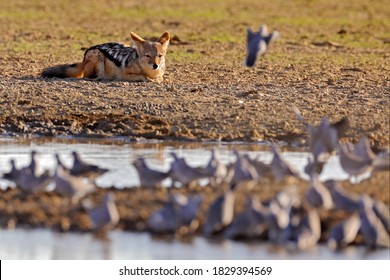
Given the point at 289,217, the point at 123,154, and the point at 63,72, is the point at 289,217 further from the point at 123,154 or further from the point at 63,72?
the point at 63,72

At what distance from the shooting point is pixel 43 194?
9.24 m

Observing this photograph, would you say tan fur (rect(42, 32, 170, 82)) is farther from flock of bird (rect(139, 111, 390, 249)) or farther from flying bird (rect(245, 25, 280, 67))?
flock of bird (rect(139, 111, 390, 249))

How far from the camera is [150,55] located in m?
15.4

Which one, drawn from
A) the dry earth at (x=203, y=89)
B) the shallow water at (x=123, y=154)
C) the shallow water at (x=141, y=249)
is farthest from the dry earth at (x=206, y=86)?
the shallow water at (x=141, y=249)

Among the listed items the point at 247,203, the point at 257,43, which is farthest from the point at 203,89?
the point at 247,203

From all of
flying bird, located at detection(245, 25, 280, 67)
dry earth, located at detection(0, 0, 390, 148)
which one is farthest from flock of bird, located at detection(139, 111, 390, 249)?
dry earth, located at detection(0, 0, 390, 148)

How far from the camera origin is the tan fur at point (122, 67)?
50.5ft

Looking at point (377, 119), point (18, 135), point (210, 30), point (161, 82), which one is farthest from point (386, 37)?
point (18, 135)

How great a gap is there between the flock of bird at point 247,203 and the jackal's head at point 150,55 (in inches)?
230

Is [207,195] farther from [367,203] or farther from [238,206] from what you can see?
[367,203]

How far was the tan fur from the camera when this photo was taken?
1539 cm

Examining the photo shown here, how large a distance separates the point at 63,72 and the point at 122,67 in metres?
0.75

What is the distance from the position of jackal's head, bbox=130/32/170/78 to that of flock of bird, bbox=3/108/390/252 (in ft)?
19.1

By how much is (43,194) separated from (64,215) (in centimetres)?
53
